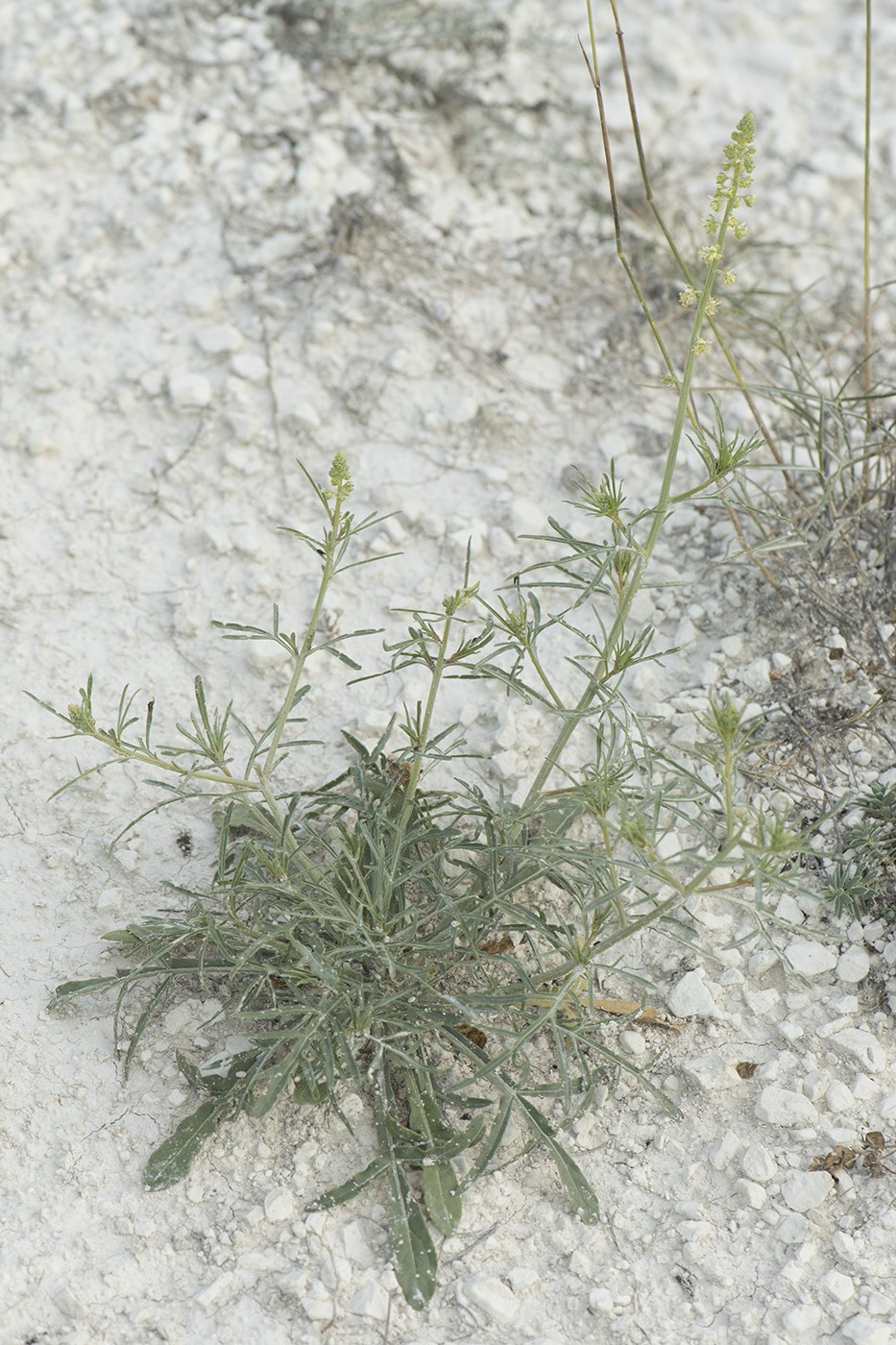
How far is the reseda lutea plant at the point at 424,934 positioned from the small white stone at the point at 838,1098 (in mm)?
294

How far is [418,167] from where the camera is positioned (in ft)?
11.5

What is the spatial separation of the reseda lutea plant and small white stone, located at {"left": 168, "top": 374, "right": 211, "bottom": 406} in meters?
1.15

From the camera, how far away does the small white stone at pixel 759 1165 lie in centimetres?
205

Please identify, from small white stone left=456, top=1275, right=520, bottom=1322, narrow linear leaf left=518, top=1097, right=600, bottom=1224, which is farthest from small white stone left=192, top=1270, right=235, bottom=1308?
narrow linear leaf left=518, top=1097, right=600, bottom=1224

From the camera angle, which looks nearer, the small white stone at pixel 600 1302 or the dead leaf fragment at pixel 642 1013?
the small white stone at pixel 600 1302

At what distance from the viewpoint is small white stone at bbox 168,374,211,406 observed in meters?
3.05

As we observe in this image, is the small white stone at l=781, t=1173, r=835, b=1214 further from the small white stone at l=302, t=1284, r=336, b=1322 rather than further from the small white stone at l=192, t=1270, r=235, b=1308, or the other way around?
the small white stone at l=192, t=1270, r=235, b=1308

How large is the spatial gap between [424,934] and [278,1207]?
524 millimetres

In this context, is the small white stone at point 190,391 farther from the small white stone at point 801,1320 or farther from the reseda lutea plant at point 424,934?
the small white stone at point 801,1320

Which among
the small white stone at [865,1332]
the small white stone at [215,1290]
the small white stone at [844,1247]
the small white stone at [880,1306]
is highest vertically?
the small white stone at [844,1247]

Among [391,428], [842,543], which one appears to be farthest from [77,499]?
[842,543]

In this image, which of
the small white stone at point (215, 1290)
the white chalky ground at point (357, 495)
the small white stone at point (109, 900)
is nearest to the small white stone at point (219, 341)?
the white chalky ground at point (357, 495)

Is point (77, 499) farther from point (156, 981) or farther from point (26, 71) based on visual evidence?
point (26, 71)

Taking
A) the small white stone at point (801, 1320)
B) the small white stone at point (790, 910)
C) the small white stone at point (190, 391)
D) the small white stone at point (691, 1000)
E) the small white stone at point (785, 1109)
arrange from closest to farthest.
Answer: the small white stone at point (801, 1320) → the small white stone at point (785, 1109) → the small white stone at point (691, 1000) → the small white stone at point (790, 910) → the small white stone at point (190, 391)
